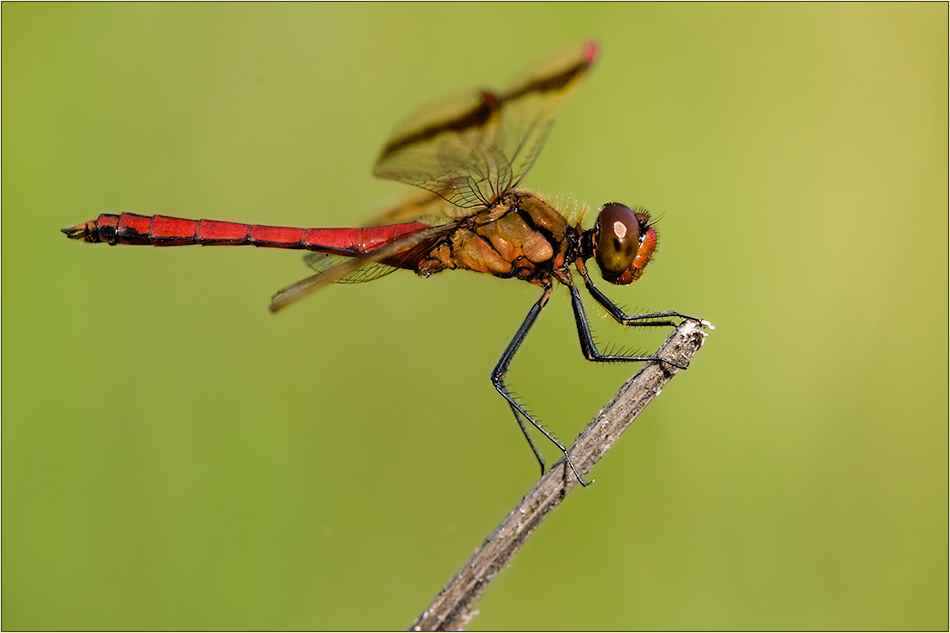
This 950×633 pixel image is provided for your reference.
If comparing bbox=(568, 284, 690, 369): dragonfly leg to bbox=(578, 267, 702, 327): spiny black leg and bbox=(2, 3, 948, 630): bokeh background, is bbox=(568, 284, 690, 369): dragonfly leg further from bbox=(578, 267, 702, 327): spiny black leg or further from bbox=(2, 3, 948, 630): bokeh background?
bbox=(2, 3, 948, 630): bokeh background

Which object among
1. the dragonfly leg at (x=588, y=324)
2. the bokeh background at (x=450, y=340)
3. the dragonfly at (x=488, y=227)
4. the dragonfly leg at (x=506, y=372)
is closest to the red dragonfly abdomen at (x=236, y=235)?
the dragonfly at (x=488, y=227)

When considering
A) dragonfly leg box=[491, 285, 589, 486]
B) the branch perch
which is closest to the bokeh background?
dragonfly leg box=[491, 285, 589, 486]

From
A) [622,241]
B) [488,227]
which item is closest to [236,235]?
[488,227]

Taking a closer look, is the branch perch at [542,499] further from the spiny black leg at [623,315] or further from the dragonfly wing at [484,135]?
the dragonfly wing at [484,135]

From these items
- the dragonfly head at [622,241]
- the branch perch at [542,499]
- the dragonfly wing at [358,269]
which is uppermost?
the dragonfly wing at [358,269]

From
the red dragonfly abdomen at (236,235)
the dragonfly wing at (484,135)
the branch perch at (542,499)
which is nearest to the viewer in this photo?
the branch perch at (542,499)

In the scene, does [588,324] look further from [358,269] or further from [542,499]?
[542,499]

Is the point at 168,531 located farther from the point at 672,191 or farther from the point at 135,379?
the point at 672,191
